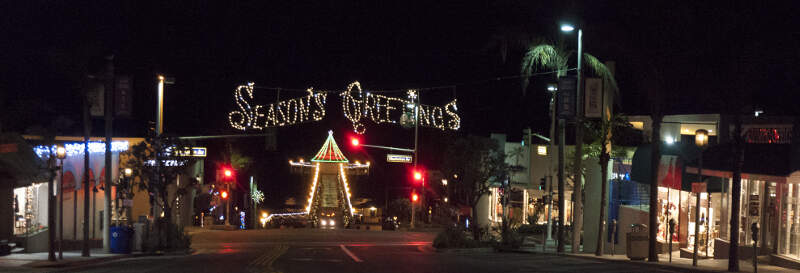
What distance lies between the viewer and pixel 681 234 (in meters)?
29.7

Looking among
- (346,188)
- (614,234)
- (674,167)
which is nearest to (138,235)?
(614,234)

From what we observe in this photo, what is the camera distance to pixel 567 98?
29.2m

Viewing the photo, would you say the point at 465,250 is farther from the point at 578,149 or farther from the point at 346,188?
the point at 346,188

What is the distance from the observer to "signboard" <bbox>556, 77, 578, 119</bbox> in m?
29.1

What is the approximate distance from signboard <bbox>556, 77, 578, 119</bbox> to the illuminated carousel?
52.4m

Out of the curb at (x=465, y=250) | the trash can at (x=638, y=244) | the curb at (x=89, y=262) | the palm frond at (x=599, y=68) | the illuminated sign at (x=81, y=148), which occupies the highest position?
the palm frond at (x=599, y=68)

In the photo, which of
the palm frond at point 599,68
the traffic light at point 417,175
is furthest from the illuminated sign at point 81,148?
the traffic light at point 417,175

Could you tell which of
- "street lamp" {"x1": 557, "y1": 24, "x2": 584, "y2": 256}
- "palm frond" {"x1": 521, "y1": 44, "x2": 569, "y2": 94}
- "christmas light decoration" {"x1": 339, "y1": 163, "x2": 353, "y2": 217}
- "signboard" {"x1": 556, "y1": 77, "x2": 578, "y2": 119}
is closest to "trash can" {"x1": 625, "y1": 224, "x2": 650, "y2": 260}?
"street lamp" {"x1": 557, "y1": 24, "x2": 584, "y2": 256}

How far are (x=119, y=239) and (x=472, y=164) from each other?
1782cm

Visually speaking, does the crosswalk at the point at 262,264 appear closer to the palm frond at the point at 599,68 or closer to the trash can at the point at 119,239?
the trash can at the point at 119,239

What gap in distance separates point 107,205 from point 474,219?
17144 millimetres

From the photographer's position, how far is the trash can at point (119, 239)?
2942 centimetres

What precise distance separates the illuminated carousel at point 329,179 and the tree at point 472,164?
40.3 m

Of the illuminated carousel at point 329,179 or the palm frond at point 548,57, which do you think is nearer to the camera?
the palm frond at point 548,57
